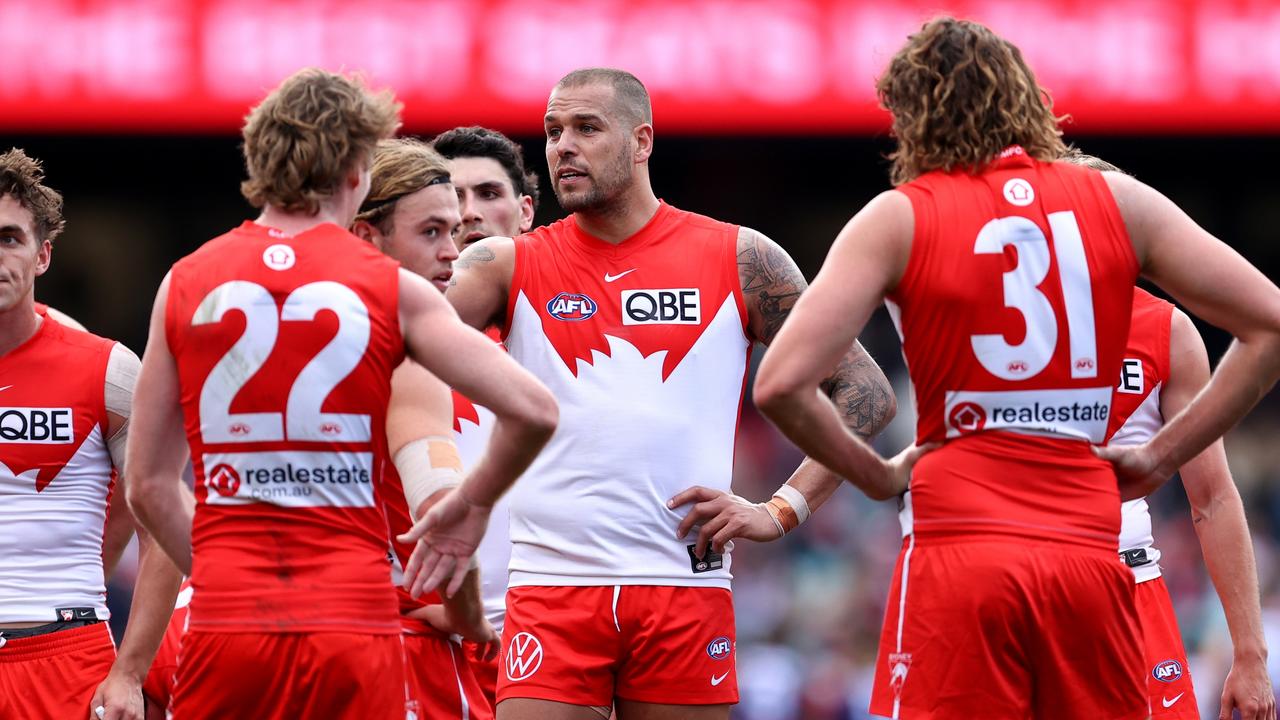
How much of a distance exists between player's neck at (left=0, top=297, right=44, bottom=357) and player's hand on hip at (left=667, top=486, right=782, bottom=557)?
222 cm

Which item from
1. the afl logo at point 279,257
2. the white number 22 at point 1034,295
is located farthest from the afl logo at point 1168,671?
the afl logo at point 279,257

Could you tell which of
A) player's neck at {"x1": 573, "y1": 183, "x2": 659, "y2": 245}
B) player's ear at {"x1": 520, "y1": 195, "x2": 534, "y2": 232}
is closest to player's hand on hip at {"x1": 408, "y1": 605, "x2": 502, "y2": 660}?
player's neck at {"x1": 573, "y1": 183, "x2": 659, "y2": 245}

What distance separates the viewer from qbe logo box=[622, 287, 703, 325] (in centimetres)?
545

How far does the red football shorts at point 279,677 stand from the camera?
3986 millimetres

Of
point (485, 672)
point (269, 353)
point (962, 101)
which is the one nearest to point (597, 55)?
point (485, 672)

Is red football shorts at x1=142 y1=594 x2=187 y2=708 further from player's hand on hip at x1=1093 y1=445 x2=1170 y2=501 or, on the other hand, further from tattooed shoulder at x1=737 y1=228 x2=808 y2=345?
player's hand on hip at x1=1093 y1=445 x2=1170 y2=501

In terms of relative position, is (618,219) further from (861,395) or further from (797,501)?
(797,501)

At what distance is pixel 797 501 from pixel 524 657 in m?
1.10

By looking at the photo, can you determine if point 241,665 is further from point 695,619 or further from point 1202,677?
point 1202,677

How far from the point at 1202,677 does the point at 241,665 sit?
10455 millimetres

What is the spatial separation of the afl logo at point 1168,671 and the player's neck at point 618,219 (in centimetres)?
241

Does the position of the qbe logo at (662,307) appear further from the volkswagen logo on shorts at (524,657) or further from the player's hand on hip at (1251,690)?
the player's hand on hip at (1251,690)

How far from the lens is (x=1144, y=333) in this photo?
594 centimetres

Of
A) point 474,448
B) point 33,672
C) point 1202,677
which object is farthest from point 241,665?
point 1202,677
